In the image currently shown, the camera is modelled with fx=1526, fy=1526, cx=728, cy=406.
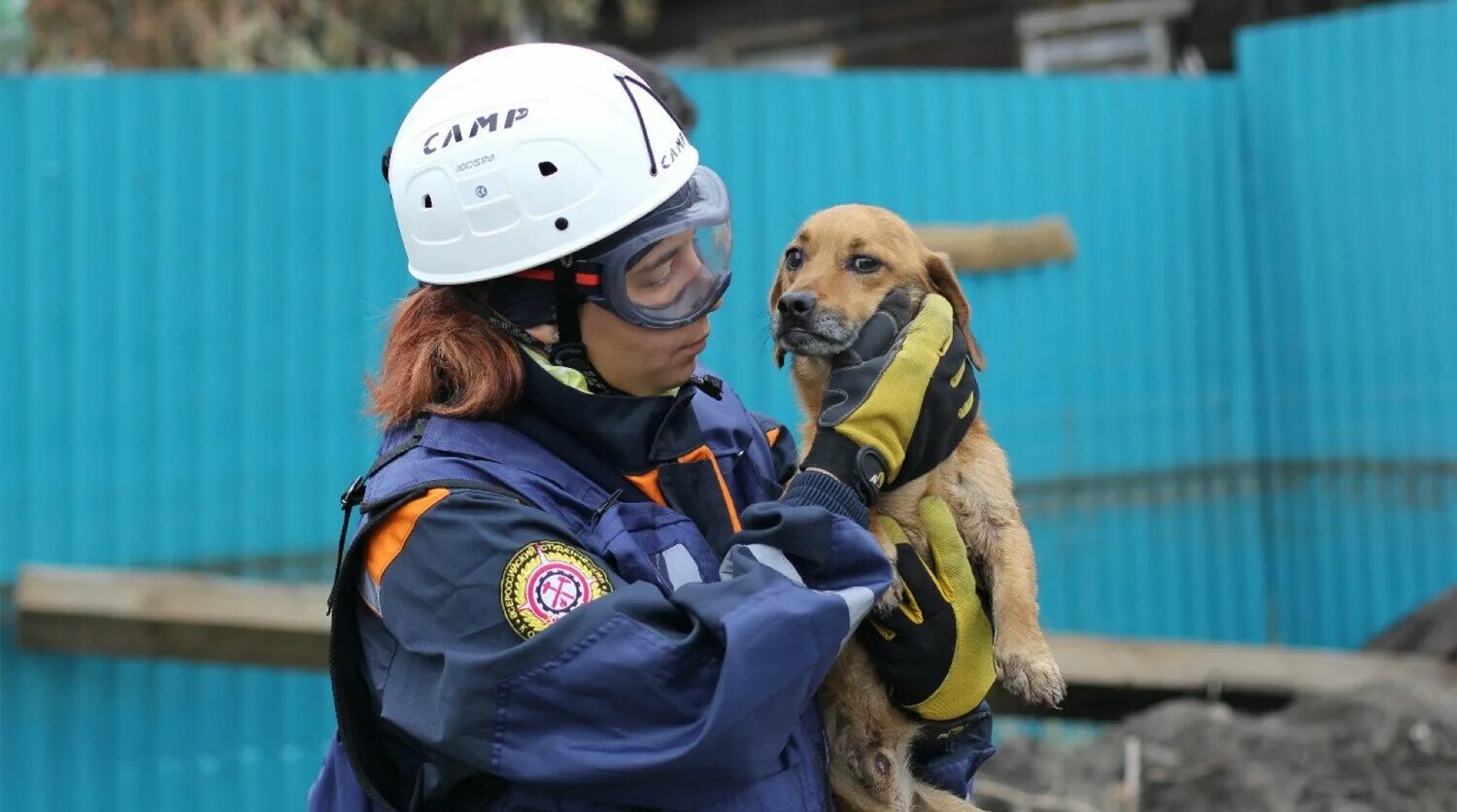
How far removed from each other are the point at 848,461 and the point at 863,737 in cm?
58

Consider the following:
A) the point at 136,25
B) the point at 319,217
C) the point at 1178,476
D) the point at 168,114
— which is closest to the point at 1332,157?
the point at 1178,476

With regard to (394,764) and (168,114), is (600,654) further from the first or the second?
(168,114)

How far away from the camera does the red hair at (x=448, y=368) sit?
214cm

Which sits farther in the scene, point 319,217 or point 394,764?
point 319,217

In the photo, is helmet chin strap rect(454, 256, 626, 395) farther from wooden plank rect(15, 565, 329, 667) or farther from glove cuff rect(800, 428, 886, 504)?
wooden plank rect(15, 565, 329, 667)

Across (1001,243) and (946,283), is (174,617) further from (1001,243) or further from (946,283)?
(1001,243)

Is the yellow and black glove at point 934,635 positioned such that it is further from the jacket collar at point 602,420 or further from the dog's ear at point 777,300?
the jacket collar at point 602,420

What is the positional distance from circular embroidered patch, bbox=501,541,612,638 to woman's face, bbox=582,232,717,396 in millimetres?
373

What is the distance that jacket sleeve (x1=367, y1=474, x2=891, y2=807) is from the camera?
5.98 feet

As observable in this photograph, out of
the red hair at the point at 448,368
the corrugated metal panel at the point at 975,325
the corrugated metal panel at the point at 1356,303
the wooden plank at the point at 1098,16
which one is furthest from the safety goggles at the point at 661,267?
the wooden plank at the point at 1098,16

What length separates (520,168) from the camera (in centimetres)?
217

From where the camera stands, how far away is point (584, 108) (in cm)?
223

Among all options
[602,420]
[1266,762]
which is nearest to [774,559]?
[602,420]

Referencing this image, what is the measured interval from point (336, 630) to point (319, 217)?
12.8 ft
